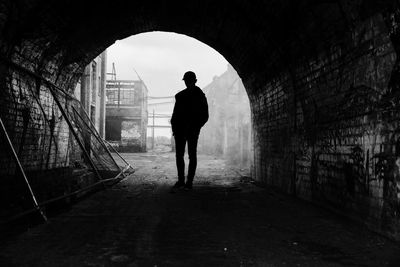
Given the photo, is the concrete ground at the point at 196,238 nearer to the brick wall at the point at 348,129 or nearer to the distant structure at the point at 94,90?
the brick wall at the point at 348,129

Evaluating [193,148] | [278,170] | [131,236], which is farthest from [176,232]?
[278,170]

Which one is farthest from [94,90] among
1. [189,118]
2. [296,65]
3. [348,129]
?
[348,129]

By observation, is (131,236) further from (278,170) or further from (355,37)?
(278,170)

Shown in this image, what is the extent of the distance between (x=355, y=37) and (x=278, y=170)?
3660 mm

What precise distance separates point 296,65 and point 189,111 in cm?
200

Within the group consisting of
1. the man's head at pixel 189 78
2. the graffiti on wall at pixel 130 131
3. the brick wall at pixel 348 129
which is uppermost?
the graffiti on wall at pixel 130 131

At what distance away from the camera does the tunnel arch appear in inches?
144

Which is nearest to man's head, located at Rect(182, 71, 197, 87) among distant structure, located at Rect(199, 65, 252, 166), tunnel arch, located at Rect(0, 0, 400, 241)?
tunnel arch, located at Rect(0, 0, 400, 241)

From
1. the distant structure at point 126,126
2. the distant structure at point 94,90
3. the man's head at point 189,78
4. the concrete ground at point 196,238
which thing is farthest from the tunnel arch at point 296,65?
the distant structure at point 126,126

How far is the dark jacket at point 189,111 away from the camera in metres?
6.68

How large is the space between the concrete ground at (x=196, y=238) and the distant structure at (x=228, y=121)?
1442 cm

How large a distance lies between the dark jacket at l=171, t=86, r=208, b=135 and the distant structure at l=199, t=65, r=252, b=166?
12436mm

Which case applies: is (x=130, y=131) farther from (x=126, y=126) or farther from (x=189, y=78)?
(x=189, y=78)

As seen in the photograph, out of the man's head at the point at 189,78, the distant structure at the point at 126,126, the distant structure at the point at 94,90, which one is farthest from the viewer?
the distant structure at the point at 126,126
